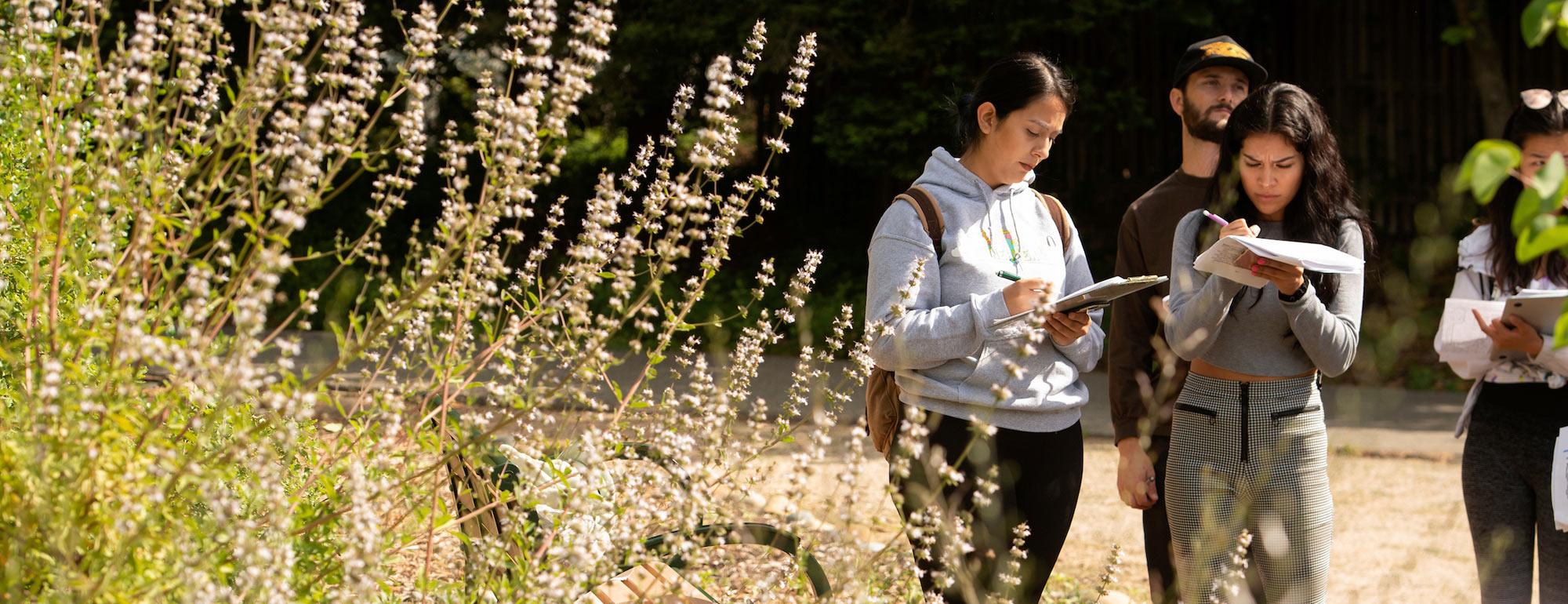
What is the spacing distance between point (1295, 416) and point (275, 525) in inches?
101

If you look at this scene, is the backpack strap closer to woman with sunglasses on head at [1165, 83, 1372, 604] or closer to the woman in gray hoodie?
the woman in gray hoodie

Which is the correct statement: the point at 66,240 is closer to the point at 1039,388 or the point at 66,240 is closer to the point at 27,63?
the point at 27,63

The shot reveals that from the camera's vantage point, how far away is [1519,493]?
3725 mm

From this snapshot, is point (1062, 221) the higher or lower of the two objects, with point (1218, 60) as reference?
lower

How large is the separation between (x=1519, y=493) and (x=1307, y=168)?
103 centimetres

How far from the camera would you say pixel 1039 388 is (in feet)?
11.5

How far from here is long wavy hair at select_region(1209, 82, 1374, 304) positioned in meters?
3.57

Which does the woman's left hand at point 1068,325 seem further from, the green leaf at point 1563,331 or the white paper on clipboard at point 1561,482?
the green leaf at point 1563,331

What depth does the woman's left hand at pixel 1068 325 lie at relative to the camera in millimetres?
3418

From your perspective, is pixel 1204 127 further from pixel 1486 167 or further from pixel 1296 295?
pixel 1486 167

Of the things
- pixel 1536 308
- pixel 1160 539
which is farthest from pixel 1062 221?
pixel 1536 308

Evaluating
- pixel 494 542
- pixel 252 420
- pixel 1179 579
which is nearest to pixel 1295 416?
pixel 1179 579

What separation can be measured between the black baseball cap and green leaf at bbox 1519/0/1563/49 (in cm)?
315

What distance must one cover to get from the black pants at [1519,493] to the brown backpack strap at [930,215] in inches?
63.3
